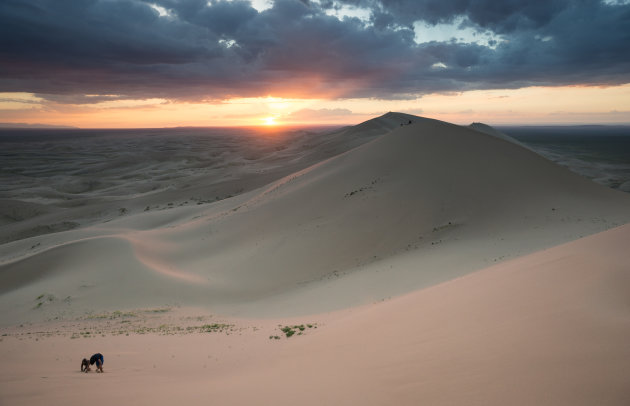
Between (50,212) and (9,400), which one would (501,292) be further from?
(50,212)

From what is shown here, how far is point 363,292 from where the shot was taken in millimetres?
13570

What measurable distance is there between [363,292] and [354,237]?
20.6ft

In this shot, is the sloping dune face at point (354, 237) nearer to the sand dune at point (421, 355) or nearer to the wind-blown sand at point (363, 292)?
the wind-blown sand at point (363, 292)

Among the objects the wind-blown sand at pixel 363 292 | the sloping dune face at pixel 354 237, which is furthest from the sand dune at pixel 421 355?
the sloping dune face at pixel 354 237

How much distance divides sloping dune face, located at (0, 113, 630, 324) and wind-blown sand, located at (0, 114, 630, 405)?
128 mm

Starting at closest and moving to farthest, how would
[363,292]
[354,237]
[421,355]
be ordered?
[421,355] → [363,292] → [354,237]

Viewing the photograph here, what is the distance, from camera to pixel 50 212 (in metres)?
45.7

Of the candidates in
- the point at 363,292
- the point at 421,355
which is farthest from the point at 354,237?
the point at 421,355

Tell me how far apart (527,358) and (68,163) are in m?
126

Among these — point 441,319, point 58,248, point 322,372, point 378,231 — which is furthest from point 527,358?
point 58,248

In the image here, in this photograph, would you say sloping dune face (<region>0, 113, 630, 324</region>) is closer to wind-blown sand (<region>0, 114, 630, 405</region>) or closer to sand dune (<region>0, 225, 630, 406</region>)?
wind-blown sand (<region>0, 114, 630, 405</region>)

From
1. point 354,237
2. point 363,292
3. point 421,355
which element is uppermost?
point 421,355

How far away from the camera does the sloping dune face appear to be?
15578mm

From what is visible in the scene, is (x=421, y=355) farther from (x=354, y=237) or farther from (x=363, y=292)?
(x=354, y=237)
